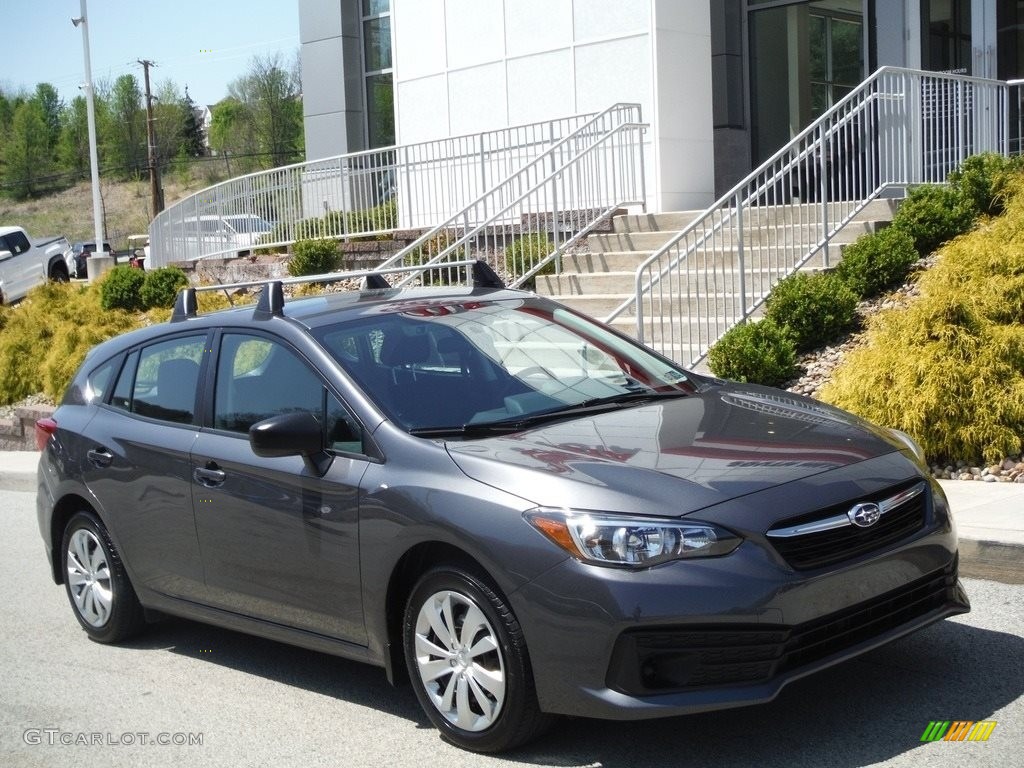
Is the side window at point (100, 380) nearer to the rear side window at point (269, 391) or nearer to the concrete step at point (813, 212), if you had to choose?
the rear side window at point (269, 391)

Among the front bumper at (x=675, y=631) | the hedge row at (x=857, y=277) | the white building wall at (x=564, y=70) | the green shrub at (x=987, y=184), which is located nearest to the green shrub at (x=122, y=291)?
the white building wall at (x=564, y=70)

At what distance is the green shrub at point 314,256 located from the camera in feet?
61.1

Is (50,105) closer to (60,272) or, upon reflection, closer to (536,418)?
(60,272)

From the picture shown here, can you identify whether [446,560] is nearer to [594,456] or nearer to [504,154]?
[594,456]

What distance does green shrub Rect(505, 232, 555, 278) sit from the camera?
14953 millimetres

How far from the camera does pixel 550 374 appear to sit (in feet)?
18.5

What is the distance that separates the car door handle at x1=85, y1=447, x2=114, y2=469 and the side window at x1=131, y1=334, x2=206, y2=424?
0.80ft

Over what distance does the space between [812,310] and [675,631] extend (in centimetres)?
693

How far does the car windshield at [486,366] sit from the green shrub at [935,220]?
613 cm

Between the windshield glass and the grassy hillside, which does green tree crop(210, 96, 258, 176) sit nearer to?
the grassy hillside

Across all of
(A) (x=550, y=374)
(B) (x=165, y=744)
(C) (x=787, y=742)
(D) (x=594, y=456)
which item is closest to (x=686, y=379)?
(A) (x=550, y=374)

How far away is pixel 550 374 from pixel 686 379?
0.73 metres

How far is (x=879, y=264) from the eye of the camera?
11.2 metres

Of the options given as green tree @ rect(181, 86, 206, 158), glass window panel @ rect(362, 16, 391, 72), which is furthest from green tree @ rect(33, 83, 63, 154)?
glass window panel @ rect(362, 16, 391, 72)
